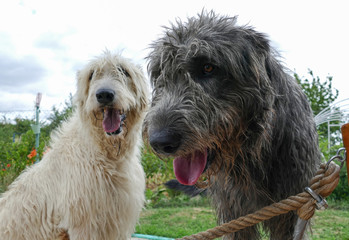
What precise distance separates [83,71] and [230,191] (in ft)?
7.84

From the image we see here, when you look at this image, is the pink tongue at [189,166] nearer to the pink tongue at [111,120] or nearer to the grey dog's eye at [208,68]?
the grey dog's eye at [208,68]

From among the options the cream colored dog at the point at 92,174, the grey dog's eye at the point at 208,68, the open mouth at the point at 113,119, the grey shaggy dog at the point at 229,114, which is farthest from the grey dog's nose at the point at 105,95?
the grey dog's eye at the point at 208,68

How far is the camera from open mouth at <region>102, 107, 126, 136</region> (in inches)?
134

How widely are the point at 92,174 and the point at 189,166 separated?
1.94 m

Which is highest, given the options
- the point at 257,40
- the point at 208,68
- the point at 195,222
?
the point at 257,40

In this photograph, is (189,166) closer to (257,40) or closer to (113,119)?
(257,40)

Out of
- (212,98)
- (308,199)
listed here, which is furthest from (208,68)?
(308,199)

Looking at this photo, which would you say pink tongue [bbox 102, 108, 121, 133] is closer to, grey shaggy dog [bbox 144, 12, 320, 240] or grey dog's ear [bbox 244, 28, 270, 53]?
grey shaggy dog [bbox 144, 12, 320, 240]

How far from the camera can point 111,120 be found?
11.4 feet

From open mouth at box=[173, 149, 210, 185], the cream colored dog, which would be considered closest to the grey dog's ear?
open mouth at box=[173, 149, 210, 185]

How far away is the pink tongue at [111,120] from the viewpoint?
3.40m

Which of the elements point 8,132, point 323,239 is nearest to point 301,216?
point 323,239

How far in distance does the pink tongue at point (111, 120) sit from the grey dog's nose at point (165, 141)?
6.14 ft

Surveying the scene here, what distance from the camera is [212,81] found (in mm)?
1744
